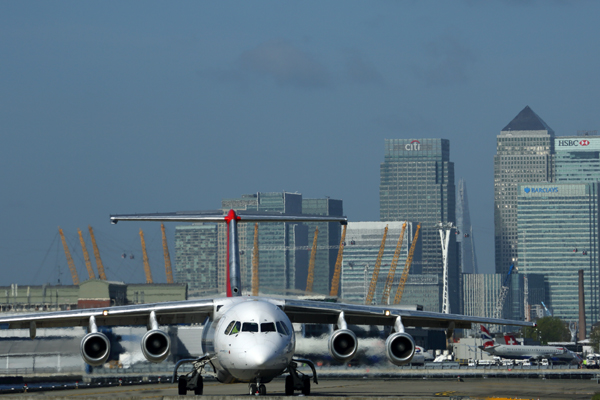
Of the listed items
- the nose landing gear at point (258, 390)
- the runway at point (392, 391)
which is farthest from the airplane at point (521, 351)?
the nose landing gear at point (258, 390)

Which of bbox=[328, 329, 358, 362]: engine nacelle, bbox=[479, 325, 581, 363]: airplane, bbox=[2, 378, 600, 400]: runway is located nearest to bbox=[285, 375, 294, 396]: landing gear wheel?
bbox=[328, 329, 358, 362]: engine nacelle

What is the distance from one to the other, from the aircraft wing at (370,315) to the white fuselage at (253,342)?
8.56 feet

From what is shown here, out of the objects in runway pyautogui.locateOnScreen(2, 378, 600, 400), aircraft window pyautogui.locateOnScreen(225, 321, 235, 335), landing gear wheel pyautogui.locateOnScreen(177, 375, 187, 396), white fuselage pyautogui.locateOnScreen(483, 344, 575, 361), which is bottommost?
white fuselage pyautogui.locateOnScreen(483, 344, 575, 361)

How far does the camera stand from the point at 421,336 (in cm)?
14150

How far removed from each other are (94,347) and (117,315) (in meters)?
2.21

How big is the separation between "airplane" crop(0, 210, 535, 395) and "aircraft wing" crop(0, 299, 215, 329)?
4 cm

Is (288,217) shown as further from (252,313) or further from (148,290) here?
(148,290)

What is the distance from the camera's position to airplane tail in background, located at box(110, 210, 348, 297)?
35844 mm

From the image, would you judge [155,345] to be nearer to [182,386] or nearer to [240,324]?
[182,386]

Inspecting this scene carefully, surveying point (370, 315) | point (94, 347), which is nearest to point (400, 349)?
point (370, 315)

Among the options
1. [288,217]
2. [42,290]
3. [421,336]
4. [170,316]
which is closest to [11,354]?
[170,316]

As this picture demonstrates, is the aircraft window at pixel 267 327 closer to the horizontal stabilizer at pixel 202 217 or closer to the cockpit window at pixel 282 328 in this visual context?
the cockpit window at pixel 282 328

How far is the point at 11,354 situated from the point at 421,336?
286ft

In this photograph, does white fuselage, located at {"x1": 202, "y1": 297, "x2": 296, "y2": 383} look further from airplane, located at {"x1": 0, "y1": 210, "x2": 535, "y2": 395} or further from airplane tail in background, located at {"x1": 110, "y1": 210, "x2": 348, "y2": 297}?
airplane tail in background, located at {"x1": 110, "y1": 210, "x2": 348, "y2": 297}
